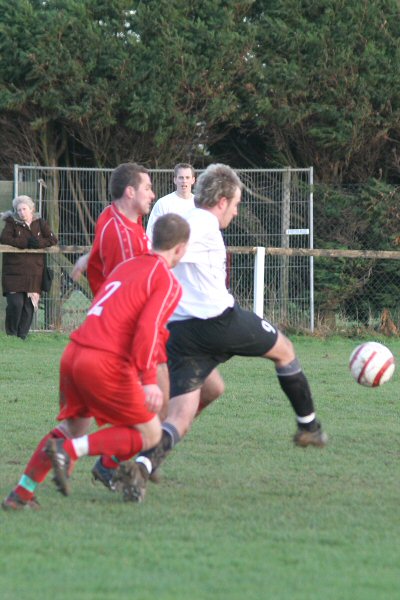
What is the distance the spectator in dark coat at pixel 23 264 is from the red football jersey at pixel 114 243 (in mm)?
8248

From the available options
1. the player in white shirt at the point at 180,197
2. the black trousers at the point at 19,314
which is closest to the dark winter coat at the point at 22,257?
the black trousers at the point at 19,314

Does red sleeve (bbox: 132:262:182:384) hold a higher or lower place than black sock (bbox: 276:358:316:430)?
higher

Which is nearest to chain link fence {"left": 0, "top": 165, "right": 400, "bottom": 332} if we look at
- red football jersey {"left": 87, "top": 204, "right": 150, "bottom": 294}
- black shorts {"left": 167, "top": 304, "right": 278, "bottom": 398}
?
red football jersey {"left": 87, "top": 204, "right": 150, "bottom": 294}

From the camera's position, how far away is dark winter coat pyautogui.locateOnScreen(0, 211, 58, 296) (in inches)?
579

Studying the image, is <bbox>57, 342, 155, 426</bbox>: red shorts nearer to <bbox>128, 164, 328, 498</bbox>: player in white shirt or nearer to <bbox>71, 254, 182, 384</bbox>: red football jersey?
<bbox>71, 254, 182, 384</bbox>: red football jersey

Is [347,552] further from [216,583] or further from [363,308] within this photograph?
[363,308]

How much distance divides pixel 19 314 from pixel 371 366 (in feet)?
28.1

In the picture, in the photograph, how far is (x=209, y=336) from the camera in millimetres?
6309

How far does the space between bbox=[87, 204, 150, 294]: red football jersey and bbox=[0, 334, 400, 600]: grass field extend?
126 centimetres

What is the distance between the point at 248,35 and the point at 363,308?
449cm

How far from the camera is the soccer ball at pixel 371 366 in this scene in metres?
6.98

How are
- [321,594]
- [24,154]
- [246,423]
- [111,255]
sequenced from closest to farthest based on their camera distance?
[321,594] → [111,255] → [246,423] → [24,154]

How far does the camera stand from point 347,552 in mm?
4770

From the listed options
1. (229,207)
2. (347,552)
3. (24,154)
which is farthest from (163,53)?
(347,552)
